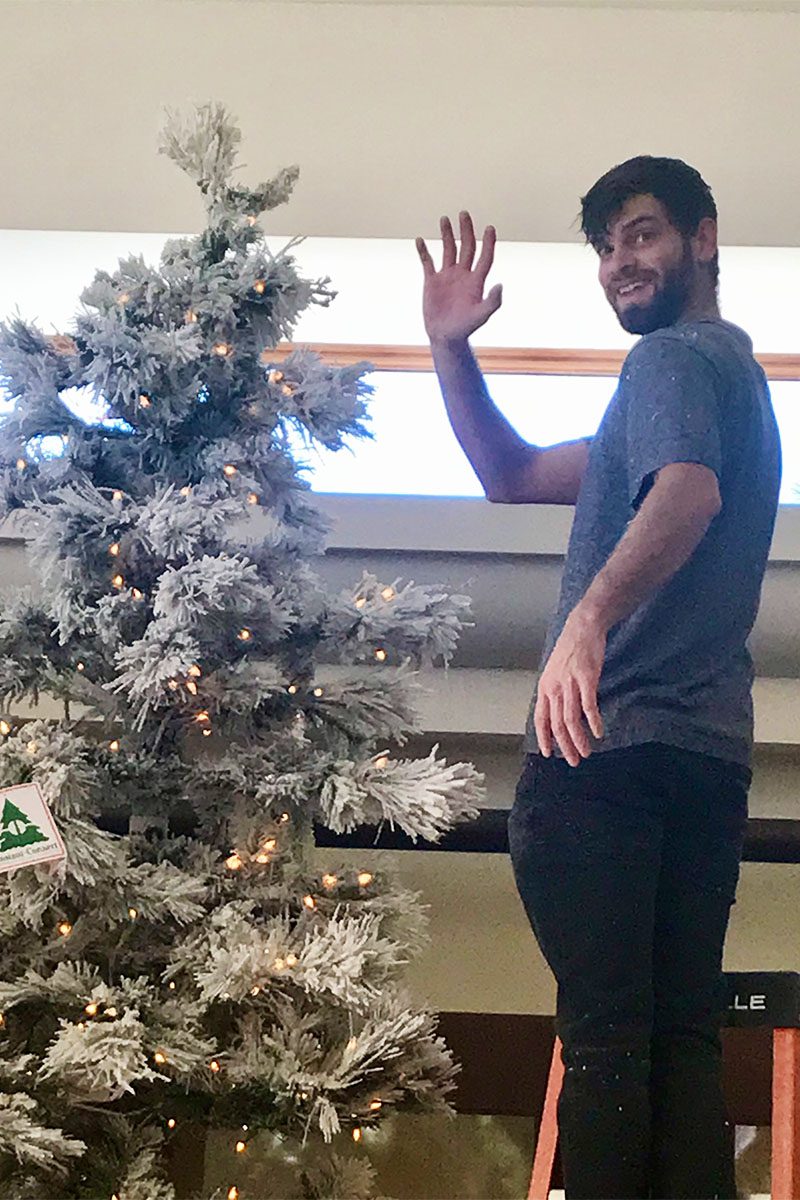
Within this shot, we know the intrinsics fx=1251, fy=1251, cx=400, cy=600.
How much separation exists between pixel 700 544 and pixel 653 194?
0.62m

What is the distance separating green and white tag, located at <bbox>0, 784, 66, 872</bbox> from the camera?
1473 millimetres

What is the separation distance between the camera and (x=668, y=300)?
6.24ft

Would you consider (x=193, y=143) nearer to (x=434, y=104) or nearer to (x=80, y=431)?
(x=80, y=431)

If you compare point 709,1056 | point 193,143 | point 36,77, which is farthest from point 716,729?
point 36,77

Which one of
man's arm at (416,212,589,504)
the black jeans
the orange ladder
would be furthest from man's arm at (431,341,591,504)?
the orange ladder

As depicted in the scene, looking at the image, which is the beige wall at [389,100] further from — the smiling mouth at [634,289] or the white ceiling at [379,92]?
the smiling mouth at [634,289]

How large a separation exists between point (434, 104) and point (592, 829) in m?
1.39

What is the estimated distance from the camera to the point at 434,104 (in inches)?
A: 91.0

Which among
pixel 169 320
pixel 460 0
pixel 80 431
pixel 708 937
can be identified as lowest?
pixel 708 937

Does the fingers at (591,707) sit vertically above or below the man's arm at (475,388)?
below

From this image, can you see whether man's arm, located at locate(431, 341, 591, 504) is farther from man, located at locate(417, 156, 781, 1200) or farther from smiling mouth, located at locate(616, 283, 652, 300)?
smiling mouth, located at locate(616, 283, 652, 300)

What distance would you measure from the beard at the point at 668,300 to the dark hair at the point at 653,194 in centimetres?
5

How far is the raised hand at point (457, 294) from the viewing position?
2.07 m

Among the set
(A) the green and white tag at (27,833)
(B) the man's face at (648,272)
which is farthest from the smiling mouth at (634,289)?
(A) the green and white tag at (27,833)
